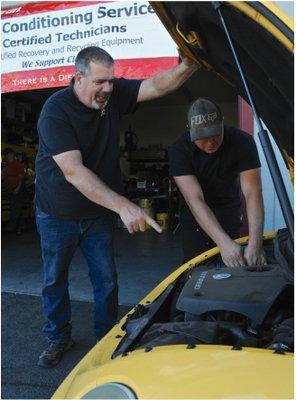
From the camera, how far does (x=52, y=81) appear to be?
19.5ft

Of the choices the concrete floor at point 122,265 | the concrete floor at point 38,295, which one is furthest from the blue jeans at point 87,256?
the concrete floor at point 122,265

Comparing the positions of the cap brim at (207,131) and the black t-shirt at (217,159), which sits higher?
the cap brim at (207,131)

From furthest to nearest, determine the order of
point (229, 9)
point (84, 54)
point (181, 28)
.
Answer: point (84, 54), point (181, 28), point (229, 9)

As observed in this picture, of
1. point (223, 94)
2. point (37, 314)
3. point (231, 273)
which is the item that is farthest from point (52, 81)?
point (223, 94)

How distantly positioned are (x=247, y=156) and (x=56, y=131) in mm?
1359

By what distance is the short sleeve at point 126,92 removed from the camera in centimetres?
342

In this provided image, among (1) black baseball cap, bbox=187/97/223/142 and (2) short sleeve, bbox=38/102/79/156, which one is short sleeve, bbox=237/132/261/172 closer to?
(1) black baseball cap, bbox=187/97/223/142

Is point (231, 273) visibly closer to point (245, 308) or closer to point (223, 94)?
point (245, 308)

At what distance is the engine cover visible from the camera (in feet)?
6.16

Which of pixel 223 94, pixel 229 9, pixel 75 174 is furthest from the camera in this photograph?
pixel 223 94

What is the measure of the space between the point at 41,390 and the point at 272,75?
2.38 m

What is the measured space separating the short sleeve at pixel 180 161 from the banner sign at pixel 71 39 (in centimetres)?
220

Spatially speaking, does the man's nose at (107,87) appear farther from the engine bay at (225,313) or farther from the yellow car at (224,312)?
the engine bay at (225,313)

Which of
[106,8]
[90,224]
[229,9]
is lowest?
[90,224]
